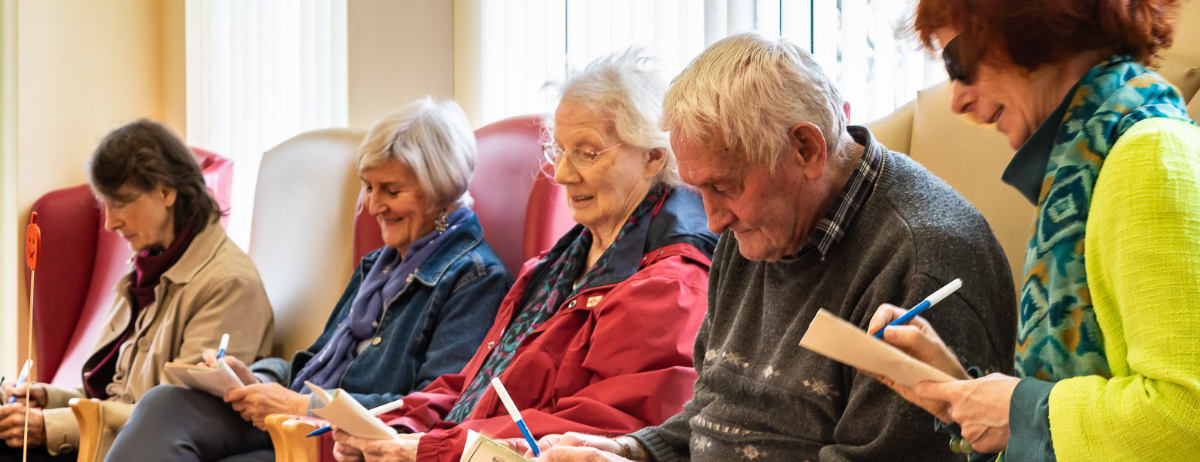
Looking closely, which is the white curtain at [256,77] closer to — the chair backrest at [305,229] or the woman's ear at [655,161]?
the chair backrest at [305,229]

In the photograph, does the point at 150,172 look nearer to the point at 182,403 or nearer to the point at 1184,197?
the point at 182,403

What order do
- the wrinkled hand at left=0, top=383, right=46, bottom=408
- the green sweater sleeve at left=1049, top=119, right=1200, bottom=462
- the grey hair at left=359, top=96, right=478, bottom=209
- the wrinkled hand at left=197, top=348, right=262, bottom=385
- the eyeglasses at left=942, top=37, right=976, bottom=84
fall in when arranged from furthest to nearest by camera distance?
the wrinkled hand at left=0, top=383, right=46, bottom=408 < the grey hair at left=359, top=96, right=478, bottom=209 < the wrinkled hand at left=197, top=348, right=262, bottom=385 < the eyeglasses at left=942, top=37, right=976, bottom=84 < the green sweater sleeve at left=1049, top=119, right=1200, bottom=462

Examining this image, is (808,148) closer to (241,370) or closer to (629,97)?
(629,97)

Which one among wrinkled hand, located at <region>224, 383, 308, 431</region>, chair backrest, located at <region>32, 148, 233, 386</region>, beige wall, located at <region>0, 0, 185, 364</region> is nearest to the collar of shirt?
wrinkled hand, located at <region>224, 383, 308, 431</region>

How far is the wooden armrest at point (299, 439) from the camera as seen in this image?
2307 mm

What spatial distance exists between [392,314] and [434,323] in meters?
0.13

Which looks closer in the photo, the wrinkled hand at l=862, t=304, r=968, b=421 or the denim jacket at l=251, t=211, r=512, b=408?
the wrinkled hand at l=862, t=304, r=968, b=421

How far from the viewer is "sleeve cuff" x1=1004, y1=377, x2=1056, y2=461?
1132 millimetres

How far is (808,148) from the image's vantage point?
160cm

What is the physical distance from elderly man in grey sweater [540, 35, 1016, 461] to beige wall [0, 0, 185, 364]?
3.33m

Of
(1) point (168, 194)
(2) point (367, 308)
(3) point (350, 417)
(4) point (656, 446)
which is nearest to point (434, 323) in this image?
(2) point (367, 308)

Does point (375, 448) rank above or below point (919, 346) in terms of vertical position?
below

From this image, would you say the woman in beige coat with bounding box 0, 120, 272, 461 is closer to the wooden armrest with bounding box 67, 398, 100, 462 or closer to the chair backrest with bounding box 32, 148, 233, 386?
the wooden armrest with bounding box 67, 398, 100, 462

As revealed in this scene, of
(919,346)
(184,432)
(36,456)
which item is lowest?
(36,456)
